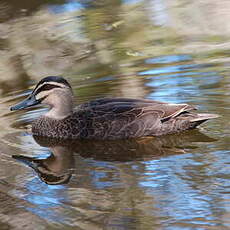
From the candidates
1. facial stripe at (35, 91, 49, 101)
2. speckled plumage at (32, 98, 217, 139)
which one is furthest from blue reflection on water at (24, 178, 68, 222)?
facial stripe at (35, 91, 49, 101)

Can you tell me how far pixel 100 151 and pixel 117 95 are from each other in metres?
1.83

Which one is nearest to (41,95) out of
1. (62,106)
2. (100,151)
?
(62,106)

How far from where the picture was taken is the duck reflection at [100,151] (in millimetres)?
7535

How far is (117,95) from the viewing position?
9.79 metres

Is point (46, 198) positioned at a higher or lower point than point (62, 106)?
higher

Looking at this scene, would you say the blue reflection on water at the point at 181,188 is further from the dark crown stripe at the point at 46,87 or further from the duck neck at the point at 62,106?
the dark crown stripe at the point at 46,87

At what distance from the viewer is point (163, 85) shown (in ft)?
32.6

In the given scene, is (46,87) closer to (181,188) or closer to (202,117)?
(202,117)

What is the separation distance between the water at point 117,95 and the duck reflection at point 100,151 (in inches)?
0.5

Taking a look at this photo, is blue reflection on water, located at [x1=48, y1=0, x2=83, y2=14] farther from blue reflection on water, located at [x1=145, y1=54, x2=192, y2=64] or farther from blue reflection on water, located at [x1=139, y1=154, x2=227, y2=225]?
Result: blue reflection on water, located at [x1=139, y1=154, x2=227, y2=225]

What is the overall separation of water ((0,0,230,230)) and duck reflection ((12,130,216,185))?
13 millimetres

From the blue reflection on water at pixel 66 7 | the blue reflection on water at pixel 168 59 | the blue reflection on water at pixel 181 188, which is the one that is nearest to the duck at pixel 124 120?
the blue reflection on water at pixel 181 188

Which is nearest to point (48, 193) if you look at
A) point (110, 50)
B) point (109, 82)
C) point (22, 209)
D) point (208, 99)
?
point (22, 209)

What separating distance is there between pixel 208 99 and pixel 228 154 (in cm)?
196
